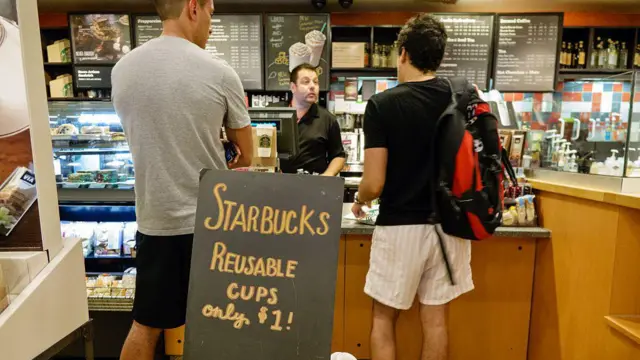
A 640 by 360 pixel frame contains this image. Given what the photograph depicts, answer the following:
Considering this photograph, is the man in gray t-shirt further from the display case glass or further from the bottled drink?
the bottled drink

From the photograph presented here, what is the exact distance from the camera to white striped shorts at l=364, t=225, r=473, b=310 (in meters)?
1.66

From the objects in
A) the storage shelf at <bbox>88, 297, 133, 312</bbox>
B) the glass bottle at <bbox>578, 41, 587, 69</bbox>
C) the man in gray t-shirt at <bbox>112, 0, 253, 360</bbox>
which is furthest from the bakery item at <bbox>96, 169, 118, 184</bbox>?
the glass bottle at <bbox>578, 41, 587, 69</bbox>

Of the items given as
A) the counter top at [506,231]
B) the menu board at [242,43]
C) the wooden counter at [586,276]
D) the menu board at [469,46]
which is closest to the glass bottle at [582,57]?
the menu board at [469,46]

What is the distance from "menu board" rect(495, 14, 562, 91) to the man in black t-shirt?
289 centimetres

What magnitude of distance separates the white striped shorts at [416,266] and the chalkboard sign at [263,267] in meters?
0.65

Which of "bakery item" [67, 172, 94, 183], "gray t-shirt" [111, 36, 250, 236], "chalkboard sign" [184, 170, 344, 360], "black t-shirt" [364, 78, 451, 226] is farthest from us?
"bakery item" [67, 172, 94, 183]

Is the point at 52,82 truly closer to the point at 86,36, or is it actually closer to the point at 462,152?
the point at 86,36

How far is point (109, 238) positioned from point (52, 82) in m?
2.54

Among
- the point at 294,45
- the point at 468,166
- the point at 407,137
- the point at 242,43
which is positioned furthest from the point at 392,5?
the point at 468,166

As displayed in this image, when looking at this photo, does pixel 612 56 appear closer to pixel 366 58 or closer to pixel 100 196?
pixel 366 58

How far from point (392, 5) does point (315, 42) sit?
976 millimetres

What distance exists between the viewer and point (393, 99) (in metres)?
1.62

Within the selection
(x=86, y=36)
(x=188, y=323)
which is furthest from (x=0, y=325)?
(x=86, y=36)

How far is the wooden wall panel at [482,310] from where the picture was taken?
220 centimetres
